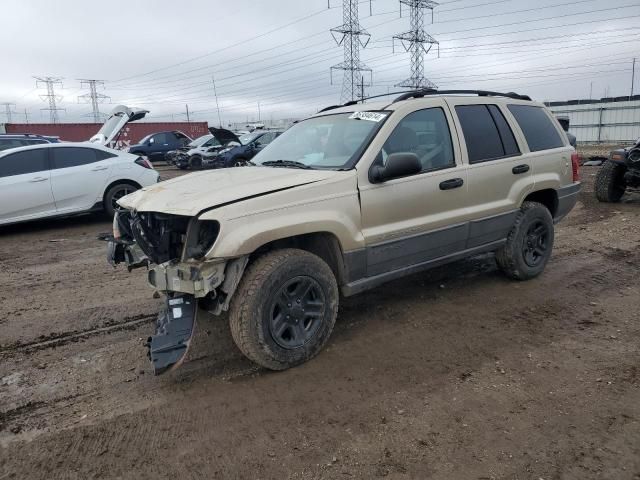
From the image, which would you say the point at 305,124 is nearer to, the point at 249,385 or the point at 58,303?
the point at 249,385

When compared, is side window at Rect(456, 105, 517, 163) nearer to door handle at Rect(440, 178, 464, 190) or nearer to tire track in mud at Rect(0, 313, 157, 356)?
door handle at Rect(440, 178, 464, 190)

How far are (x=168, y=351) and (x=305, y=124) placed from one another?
263cm

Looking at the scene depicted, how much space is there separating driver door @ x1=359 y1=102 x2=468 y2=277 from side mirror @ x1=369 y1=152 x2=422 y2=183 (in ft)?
0.24

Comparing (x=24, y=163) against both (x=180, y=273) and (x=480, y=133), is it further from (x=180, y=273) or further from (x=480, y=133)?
(x=480, y=133)

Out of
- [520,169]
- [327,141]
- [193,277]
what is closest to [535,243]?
[520,169]

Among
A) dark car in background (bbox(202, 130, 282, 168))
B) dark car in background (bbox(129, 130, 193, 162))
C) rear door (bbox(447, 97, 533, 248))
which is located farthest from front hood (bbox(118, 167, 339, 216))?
dark car in background (bbox(129, 130, 193, 162))

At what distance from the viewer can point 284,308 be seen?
3.54 m

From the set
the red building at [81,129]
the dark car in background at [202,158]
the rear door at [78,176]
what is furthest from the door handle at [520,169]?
the red building at [81,129]

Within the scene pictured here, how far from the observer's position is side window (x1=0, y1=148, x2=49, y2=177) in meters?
8.46

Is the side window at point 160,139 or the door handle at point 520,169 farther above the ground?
the side window at point 160,139

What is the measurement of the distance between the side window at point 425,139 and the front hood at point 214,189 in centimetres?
70

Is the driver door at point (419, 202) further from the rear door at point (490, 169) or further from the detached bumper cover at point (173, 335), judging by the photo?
the detached bumper cover at point (173, 335)

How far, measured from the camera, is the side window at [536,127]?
17.0ft

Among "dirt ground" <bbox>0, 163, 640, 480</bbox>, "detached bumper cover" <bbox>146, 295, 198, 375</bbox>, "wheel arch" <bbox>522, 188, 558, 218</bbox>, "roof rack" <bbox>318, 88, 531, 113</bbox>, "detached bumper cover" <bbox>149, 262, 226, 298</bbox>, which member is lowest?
"dirt ground" <bbox>0, 163, 640, 480</bbox>
